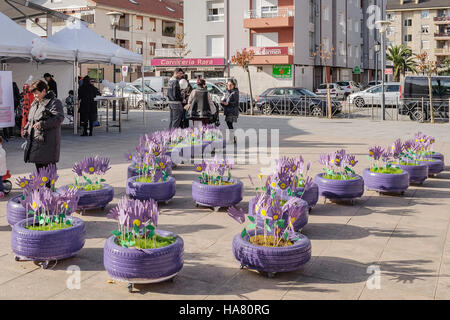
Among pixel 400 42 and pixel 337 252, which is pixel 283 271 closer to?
pixel 337 252

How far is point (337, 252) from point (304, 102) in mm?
21081

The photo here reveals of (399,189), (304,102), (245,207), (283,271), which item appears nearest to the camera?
(283,271)

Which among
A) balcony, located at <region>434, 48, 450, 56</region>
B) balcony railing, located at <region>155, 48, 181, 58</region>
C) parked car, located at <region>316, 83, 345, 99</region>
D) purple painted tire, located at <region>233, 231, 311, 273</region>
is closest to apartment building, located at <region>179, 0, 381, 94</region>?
balcony railing, located at <region>155, 48, 181, 58</region>

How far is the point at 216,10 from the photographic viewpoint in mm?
45156

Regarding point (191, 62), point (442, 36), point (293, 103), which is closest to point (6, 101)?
point (293, 103)

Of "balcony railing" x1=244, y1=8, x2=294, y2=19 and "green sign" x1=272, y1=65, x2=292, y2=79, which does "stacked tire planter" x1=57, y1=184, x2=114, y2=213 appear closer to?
"green sign" x1=272, y1=65, x2=292, y2=79

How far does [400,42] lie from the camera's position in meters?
77.6

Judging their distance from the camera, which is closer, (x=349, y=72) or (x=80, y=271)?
(x=80, y=271)

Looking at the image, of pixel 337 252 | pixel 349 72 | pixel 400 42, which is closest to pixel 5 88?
pixel 337 252

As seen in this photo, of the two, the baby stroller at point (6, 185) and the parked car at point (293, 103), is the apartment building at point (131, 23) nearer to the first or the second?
the parked car at point (293, 103)

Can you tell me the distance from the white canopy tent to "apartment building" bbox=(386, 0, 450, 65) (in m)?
65.0

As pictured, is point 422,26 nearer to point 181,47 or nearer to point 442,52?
point 442,52

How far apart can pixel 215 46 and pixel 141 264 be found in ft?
136

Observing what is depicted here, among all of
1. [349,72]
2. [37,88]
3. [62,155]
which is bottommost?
[62,155]
